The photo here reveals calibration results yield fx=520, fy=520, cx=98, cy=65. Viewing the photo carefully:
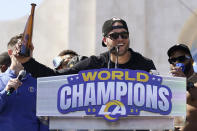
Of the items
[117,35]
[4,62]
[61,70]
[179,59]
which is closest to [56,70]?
[61,70]

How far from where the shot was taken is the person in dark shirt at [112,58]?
3.48m

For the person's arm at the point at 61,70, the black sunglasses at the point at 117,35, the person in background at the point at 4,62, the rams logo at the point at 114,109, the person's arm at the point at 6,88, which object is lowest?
the rams logo at the point at 114,109

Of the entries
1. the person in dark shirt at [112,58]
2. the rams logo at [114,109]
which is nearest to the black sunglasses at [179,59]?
the person in dark shirt at [112,58]

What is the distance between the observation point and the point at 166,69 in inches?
493

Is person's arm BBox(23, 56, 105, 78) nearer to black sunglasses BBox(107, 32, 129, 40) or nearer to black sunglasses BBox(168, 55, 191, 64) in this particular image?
black sunglasses BBox(107, 32, 129, 40)

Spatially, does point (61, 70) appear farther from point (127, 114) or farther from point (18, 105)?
point (127, 114)

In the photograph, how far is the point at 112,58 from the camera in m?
3.79

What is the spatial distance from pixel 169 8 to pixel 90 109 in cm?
1008

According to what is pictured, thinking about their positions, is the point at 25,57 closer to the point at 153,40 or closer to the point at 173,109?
the point at 173,109

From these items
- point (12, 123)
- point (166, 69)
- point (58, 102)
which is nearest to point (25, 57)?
point (58, 102)

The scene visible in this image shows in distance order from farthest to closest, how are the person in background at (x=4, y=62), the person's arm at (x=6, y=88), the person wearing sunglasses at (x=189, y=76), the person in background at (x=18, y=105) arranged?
1. the person in background at (x=4, y=62)
2. the person wearing sunglasses at (x=189, y=76)
3. the person in background at (x=18, y=105)
4. the person's arm at (x=6, y=88)

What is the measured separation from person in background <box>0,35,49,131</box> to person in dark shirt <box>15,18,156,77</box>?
0.65 meters

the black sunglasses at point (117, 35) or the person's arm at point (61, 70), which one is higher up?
the black sunglasses at point (117, 35)

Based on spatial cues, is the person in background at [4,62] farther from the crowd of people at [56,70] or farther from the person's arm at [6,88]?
the person's arm at [6,88]
